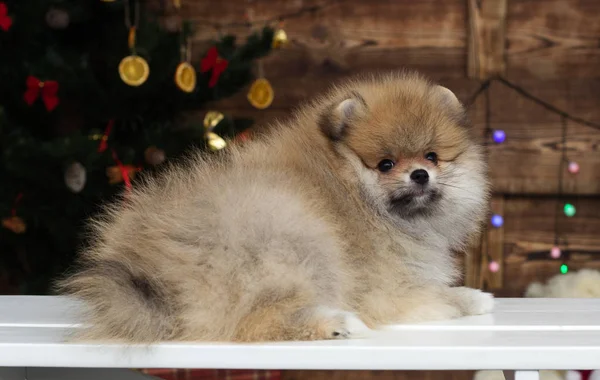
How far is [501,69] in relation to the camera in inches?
132

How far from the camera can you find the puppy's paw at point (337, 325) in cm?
140

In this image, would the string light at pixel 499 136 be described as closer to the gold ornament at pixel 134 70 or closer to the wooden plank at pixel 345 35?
the wooden plank at pixel 345 35

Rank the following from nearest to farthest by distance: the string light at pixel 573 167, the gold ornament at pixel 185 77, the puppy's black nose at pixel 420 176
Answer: the puppy's black nose at pixel 420 176 → the gold ornament at pixel 185 77 → the string light at pixel 573 167

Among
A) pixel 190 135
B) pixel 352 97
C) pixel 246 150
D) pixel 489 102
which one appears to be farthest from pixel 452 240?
pixel 489 102

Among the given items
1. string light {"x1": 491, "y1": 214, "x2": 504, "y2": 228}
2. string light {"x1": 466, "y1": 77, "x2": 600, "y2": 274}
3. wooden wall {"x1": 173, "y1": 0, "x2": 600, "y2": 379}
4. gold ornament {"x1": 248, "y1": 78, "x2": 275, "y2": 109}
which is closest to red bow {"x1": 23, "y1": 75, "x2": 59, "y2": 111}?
gold ornament {"x1": 248, "y1": 78, "x2": 275, "y2": 109}

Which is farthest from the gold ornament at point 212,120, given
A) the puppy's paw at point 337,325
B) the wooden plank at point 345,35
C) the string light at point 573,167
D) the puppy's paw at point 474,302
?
the string light at point 573,167

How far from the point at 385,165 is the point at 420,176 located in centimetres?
8

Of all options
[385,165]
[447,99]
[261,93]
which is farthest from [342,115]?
[261,93]

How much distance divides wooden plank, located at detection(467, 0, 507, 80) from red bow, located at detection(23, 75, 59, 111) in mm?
1844

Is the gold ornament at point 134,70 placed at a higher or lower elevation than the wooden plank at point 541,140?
lower

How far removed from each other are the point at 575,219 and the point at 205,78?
1.81 meters

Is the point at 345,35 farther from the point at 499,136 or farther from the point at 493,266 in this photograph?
the point at 493,266

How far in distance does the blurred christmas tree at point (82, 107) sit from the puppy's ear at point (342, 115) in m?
0.81

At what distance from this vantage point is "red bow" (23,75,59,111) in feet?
7.52
